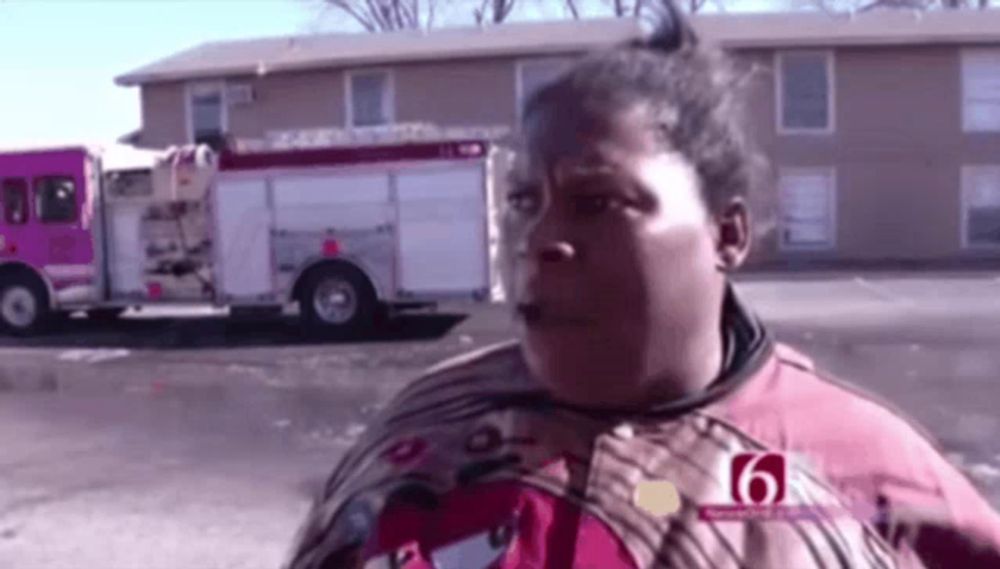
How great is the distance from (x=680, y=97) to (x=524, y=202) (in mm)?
169

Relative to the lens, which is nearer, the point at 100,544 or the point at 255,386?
the point at 100,544

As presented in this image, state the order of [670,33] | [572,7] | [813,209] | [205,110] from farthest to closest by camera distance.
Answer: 1. [572,7]
2. [205,110]
3. [813,209]
4. [670,33]

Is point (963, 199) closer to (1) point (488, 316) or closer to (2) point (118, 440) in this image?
(1) point (488, 316)

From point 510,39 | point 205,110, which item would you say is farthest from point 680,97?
point 205,110

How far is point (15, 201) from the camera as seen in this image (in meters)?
18.8

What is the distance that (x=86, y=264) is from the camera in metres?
18.7

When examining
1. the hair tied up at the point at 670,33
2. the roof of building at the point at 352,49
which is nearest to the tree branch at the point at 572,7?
the roof of building at the point at 352,49

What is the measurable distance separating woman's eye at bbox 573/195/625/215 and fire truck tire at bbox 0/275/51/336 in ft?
61.0

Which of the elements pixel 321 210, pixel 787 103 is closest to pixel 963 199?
pixel 787 103

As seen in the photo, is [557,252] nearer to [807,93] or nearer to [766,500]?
[766,500]

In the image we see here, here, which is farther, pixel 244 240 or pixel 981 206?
pixel 981 206

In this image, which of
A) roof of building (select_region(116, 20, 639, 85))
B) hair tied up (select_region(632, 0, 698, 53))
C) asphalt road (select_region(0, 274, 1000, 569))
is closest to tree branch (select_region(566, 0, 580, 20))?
roof of building (select_region(116, 20, 639, 85))

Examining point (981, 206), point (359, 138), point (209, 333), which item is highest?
point (359, 138)

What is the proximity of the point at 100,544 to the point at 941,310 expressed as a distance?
14887 millimetres
